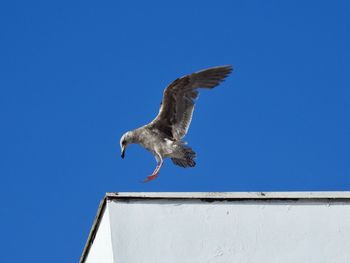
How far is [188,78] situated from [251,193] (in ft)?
24.0

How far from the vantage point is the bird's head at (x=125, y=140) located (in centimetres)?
1562

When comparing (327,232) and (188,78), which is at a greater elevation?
(188,78)

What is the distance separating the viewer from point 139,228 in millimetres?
7480

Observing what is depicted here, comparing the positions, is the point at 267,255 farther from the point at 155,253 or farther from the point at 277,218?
the point at 155,253

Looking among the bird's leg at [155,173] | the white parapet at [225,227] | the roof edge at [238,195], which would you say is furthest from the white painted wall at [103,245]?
the bird's leg at [155,173]

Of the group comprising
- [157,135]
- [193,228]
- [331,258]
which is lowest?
[331,258]

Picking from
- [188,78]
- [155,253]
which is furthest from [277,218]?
[188,78]

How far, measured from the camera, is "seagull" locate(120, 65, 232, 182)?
14.9 metres

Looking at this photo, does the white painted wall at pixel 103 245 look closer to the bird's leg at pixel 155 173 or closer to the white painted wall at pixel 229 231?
the white painted wall at pixel 229 231

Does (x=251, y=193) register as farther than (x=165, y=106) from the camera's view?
No

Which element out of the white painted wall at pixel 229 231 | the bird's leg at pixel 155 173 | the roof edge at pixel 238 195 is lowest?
the white painted wall at pixel 229 231

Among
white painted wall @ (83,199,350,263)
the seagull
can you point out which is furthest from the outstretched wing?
white painted wall @ (83,199,350,263)

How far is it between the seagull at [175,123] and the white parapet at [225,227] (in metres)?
7.19

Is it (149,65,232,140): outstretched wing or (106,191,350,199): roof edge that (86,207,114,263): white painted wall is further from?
(149,65,232,140): outstretched wing
